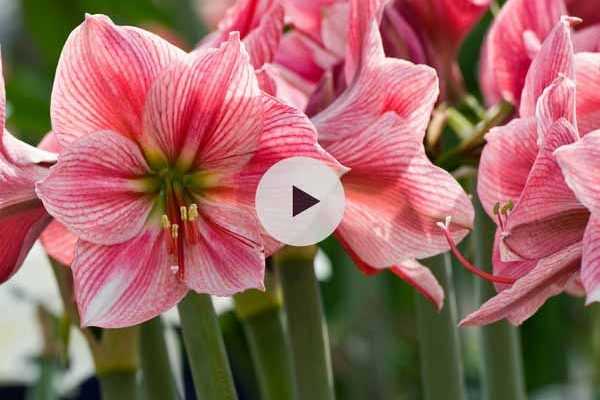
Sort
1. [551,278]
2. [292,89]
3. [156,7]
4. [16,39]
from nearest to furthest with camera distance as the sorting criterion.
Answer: [551,278] < [292,89] < [156,7] < [16,39]

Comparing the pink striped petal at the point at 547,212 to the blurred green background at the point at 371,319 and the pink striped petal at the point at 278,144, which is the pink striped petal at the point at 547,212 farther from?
the blurred green background at the point at 371,319

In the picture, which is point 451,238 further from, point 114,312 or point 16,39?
point 16,39

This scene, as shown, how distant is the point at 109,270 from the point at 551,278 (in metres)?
0.12

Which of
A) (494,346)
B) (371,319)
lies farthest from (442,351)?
(371,319)

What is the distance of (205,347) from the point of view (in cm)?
34

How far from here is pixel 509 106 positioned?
1.34ft

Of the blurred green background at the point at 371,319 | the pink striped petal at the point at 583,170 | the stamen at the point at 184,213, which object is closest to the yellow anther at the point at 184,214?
the stamen at the point at 184,213

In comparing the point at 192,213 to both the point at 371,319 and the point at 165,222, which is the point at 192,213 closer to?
the point at 165,222

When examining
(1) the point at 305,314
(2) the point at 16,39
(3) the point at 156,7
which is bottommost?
(2) the point at 16,39

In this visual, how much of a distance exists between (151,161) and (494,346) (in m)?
0.16

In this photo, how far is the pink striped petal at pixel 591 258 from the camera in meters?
0.30

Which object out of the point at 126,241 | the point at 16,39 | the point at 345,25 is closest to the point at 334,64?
the point at 345,25

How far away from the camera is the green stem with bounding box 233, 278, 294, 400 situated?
43 cm

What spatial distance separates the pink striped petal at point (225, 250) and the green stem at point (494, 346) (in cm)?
13
